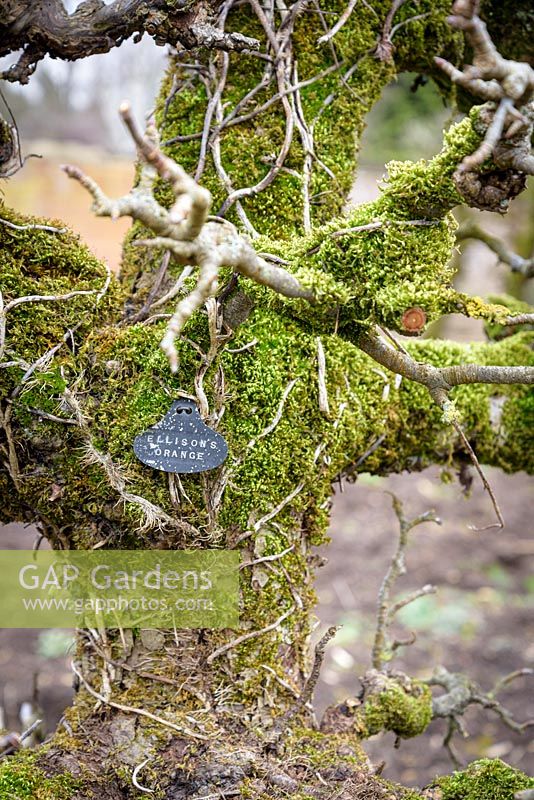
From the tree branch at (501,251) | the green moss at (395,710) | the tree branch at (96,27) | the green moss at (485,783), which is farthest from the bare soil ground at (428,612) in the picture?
the green moss at (485,783)

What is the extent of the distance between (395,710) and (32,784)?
3.13 ft

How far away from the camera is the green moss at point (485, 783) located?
5.14 feet

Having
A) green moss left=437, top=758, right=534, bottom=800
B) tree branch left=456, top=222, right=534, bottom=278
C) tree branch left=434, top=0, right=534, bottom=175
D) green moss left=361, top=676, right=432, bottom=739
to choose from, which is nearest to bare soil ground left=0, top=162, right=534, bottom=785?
tree branch left=456, top=222, right=534, bottom=278

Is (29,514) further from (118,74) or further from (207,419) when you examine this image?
(118,74)

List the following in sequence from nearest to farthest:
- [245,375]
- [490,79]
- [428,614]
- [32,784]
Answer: [490,79], [32,784], [245,375], [428,614]

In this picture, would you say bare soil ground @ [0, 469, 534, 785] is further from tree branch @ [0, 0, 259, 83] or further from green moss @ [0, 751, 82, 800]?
tree branch @ [0, 0, 259, 83]

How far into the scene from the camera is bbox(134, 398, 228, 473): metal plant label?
152cm

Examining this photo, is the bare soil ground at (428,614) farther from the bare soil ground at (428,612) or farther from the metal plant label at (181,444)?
the metal plant label at (181,444)

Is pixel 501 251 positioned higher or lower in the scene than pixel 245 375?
higher

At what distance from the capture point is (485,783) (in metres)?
1.60

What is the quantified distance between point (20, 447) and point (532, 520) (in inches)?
225

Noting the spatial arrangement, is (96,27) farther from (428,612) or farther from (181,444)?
(428,612)

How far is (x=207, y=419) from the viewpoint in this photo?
1573mm

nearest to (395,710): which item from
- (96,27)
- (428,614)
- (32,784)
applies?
(32,784)
